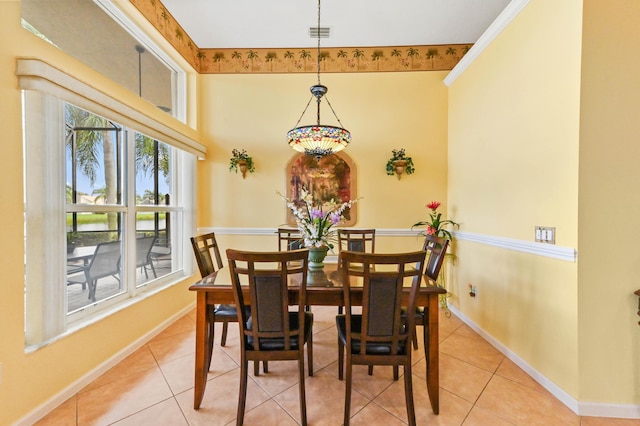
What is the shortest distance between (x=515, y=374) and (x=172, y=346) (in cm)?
299

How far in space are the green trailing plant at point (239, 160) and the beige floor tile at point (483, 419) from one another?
3.37m

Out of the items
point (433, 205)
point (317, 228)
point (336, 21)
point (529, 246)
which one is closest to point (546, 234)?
point (529, 246)

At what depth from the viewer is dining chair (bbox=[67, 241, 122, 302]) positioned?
220 centimetres

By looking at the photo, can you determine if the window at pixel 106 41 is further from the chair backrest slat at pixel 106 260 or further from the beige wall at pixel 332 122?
the chair backrest slat at pixel 106 260

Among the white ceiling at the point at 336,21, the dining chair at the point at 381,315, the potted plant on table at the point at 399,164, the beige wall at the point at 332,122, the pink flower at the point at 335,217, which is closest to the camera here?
the dining chair at the point at 381,315

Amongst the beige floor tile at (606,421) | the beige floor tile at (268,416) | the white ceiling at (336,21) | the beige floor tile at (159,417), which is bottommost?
the beige floor tile at (606,421)

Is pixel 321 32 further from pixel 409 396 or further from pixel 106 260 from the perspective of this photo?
pixel 409 396

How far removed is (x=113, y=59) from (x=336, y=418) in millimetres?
3429

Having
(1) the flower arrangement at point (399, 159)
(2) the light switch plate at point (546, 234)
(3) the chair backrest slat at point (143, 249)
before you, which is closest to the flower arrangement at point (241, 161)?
(3) the chair backrest slat at point (143, 249)

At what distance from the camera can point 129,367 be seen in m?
2.22

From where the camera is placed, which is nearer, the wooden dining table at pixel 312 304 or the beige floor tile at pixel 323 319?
the wooden dining table at pixel 312 304

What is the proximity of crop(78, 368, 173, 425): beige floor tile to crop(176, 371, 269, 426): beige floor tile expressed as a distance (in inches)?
7.8

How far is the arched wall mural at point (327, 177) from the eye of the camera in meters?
3.71

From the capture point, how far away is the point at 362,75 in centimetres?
371
